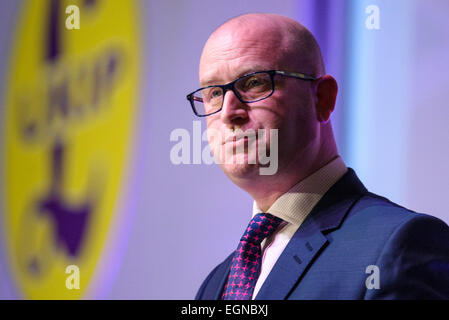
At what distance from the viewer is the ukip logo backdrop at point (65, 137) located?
1975mm

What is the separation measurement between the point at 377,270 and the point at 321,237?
0.55ft

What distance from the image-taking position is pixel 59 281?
1.97 meters

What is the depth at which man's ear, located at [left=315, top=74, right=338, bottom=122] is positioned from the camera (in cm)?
134

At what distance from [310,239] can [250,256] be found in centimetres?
15

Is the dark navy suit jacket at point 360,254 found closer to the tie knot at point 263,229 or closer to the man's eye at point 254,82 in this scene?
the tie knot at point 263,229

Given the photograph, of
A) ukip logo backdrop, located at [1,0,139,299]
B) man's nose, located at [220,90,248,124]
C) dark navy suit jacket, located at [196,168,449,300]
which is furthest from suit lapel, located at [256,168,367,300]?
ukip logo backdrop, located at [1,0,139,299]

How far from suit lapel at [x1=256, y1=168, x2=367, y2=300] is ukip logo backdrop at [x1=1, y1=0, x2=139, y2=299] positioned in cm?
90

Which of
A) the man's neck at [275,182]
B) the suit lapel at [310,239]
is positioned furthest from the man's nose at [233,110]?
the suit lapel at [310,239]

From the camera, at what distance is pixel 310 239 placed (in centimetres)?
119

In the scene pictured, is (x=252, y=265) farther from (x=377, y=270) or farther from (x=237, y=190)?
(x=237, y=190)

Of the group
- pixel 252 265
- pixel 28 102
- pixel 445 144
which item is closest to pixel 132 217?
pixel 28 102

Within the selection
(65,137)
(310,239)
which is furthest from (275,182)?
(65,137)

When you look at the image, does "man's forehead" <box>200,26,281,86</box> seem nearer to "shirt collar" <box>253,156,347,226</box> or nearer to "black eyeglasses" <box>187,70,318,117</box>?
"black eyeglasses" <box>187,70,318,117</box>

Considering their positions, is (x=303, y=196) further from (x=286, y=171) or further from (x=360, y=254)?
(x=360, y=254)
